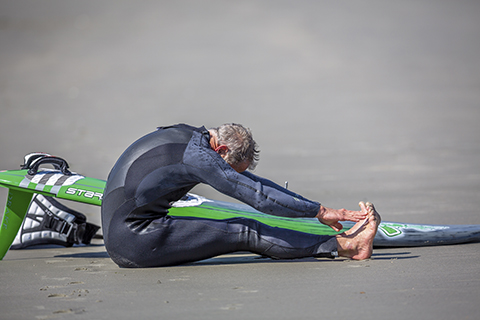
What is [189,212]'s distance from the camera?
4.05 metres

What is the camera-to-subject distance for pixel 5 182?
3799 millimetres

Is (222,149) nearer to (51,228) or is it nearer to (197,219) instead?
Result: (197,219)

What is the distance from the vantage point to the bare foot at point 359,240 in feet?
10.8

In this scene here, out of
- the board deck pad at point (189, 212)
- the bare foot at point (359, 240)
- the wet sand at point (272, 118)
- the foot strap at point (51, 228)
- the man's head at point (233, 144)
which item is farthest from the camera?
the foot strap at point (51, 228)

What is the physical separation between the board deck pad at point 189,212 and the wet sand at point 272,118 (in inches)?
4.8

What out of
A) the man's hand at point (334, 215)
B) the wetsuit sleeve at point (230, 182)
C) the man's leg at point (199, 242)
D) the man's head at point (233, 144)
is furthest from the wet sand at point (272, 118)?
the man's head at point (233, 144)

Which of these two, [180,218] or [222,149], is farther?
[180,218]

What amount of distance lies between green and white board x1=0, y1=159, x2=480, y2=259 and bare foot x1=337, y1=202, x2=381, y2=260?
69cm

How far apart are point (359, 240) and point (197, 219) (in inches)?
35.5

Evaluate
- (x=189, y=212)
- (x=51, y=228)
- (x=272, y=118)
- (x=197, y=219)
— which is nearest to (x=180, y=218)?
(x=197, y=219)

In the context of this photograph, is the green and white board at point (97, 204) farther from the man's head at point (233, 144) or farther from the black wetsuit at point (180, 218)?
the man's head at point (233, 144)

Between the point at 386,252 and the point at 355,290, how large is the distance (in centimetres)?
129

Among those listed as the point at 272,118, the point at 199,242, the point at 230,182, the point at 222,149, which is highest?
the point at 272,118

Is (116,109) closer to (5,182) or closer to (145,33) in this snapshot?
(145,33)
